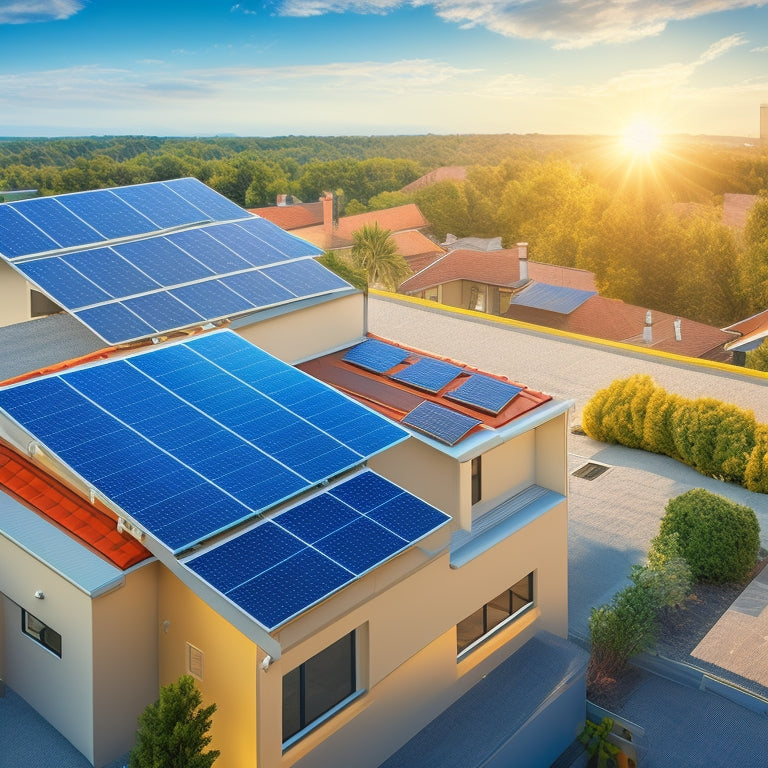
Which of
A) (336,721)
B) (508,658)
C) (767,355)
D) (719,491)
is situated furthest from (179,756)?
(767,355)

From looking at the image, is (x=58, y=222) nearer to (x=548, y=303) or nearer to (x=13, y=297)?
(x=13, y=297)

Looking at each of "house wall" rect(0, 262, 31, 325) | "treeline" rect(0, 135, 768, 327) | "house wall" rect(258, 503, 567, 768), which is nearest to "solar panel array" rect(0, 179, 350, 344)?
"house wall" rect(0, 262, 31, 325)

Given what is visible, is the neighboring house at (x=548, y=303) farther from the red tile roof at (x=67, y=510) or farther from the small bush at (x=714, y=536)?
the red tile roof at (x=67, y=510)

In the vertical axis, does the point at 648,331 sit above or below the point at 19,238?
below

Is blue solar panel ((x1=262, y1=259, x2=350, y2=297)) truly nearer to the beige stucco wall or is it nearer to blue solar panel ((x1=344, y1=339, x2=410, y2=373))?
the beige stucco wall

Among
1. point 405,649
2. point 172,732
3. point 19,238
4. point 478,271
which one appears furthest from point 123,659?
point 478,271

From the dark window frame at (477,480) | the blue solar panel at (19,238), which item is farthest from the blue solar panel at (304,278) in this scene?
the dark window frame at (477,480)
